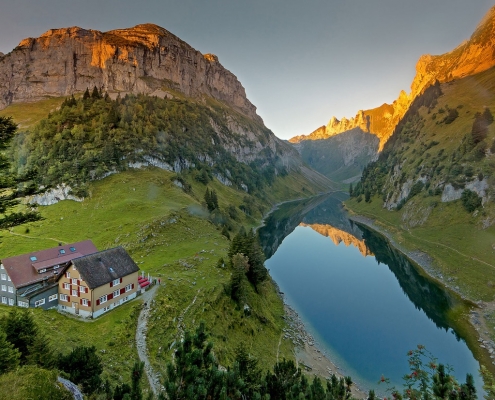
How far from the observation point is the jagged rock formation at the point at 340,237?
10662 cm

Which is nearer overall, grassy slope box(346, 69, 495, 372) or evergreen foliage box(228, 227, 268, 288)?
evergreen foliage box(228, 227, 268, 288)

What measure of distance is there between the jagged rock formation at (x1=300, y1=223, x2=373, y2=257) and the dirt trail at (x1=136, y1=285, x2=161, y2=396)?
253ft

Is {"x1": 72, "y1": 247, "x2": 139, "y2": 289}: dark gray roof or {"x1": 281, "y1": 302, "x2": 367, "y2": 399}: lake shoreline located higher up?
{"x1": 72, "y1": 247, "x2": 139, "y2": 289}: dark gray roof

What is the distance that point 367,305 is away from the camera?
201 ft

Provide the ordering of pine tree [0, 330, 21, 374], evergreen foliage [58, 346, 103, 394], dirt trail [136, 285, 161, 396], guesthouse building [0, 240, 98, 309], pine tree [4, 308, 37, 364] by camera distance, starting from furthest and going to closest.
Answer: guesthouse building [0, 240, 98, 309] < dirt trail [136, 285, 161, 396] < pine tree [4, 308, 37, 364] < evergreen foliage [58, 346, 103, 394] < pine tree [0, 330, 21, 374]

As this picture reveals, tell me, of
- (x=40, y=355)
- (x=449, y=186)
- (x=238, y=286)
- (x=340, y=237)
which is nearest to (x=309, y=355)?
(x=238, y=286)

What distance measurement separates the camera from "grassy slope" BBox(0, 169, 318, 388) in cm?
3300

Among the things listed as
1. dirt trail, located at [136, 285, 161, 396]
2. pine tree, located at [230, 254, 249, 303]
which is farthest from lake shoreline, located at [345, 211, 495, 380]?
dirt trail, located at [136, 285, 161, 396]

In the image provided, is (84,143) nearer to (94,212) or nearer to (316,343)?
(94,212)

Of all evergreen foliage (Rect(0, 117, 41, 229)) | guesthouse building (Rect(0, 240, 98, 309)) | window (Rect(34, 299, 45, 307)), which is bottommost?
window (Rect(34, 299, 45, 307))

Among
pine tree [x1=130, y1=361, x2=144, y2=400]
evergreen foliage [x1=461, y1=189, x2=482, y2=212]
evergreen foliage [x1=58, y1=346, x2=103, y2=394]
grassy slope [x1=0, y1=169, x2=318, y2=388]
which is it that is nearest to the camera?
pine tree [x1=130, y1=361, x2=144, y2=400]

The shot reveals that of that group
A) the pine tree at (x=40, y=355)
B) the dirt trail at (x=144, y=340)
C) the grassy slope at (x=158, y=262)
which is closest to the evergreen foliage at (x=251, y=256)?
the grassy slope at (x=158, y=262)

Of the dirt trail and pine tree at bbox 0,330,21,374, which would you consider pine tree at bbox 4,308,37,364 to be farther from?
the dirt trail

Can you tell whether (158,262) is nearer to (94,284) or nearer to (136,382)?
(94,284)
